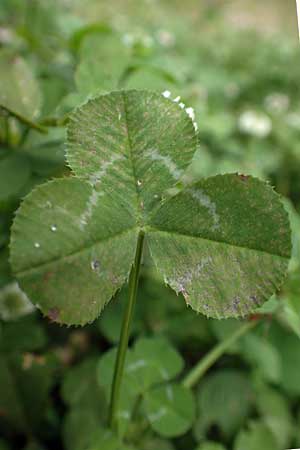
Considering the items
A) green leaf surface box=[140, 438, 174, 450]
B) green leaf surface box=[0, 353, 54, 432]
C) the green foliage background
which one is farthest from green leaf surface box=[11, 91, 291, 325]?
green leaf surface box=[0, 353, 54, 432]

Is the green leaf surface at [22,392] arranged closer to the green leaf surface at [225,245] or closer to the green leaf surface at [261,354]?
the green leaf surface at [261,354]

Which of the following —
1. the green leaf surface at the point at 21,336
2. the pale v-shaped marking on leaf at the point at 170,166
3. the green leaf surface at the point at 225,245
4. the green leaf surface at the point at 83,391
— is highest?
the pale v-shaped marking on leaf at the point at 170,166

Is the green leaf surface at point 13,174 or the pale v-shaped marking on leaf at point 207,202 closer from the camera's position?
the pale v-shaped marking on leaf at point 207,202

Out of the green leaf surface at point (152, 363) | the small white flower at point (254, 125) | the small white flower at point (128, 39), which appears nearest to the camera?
the green leaf surface at point (152, 363)

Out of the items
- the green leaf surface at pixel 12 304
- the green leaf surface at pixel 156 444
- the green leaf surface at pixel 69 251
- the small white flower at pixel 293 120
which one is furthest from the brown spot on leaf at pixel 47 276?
the small white flower at pixel 293 120

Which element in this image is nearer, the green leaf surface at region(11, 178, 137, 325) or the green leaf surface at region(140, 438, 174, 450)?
the green leaf surface at region(11, 178, 137, 325)

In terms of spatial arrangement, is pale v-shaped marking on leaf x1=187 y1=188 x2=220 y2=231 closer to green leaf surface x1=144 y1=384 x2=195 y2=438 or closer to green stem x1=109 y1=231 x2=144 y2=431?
green stem x1=109 y1=231 x2=144 y2=431

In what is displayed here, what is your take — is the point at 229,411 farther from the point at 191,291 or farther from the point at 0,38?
the point at 0,38
